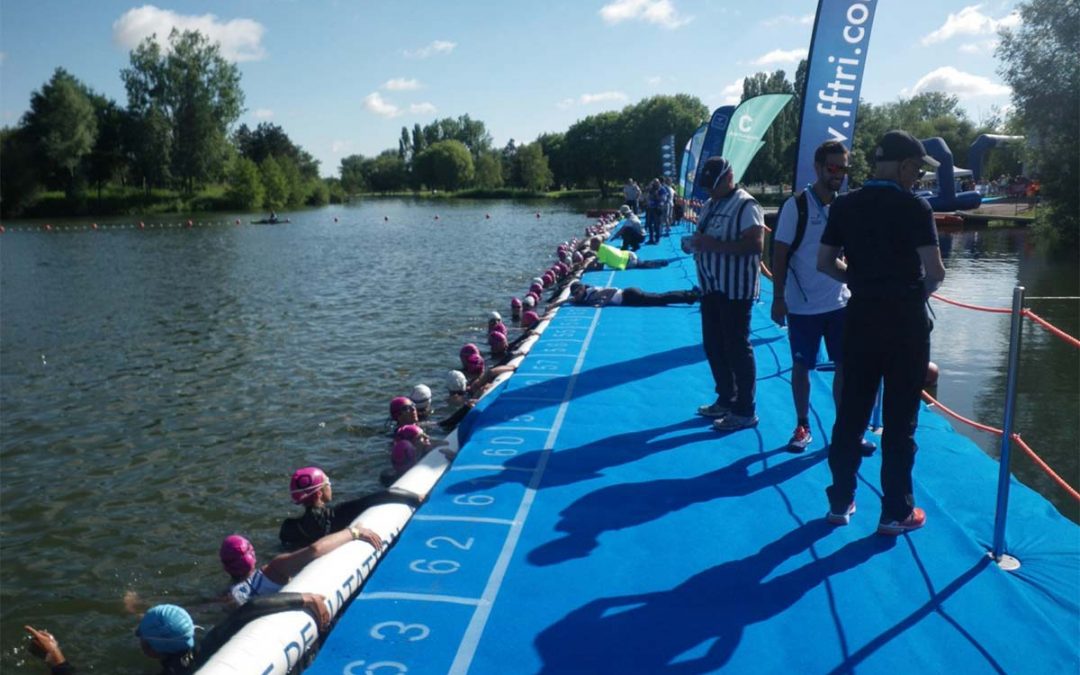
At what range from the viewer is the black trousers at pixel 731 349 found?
6113 mm

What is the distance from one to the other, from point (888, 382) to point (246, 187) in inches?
3197

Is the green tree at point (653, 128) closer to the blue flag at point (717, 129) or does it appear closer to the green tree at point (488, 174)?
the green tree at point (488, 174)

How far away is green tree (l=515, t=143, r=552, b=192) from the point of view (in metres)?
114

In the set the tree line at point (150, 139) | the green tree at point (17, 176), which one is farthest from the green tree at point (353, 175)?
the green tree at point (17, 176)

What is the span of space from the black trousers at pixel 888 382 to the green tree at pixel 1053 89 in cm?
3390

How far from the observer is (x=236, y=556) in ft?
17.7

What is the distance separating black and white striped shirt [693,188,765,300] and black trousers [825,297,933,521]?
1.80 m

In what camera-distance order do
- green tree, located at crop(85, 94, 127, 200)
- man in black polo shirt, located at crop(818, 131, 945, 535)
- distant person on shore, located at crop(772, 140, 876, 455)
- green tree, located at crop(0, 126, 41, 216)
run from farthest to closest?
green tree, located at crop(85, 94, 127, 200) < green tree, located at crop(0, 126, 41, 216) < distant person on shore, located at crop(772, 140, 876, 455) < man in black polo shirt, located at crop(818, 131, 945, 535)

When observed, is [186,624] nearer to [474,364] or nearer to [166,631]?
[166,631]

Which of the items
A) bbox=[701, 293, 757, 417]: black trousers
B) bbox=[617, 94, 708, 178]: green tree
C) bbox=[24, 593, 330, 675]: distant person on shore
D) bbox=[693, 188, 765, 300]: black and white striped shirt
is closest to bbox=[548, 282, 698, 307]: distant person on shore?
bbox=[701, 293, 757, 417]: black trousers

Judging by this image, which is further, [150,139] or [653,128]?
[653,128]

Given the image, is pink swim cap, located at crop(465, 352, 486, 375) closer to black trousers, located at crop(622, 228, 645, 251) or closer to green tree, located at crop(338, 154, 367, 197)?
black trousers, located at crop(622, 228, 645, 251)

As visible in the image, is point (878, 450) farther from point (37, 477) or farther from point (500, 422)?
point (37, 477)

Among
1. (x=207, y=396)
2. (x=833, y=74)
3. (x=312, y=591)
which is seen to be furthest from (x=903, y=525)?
(x=207, y=396)
